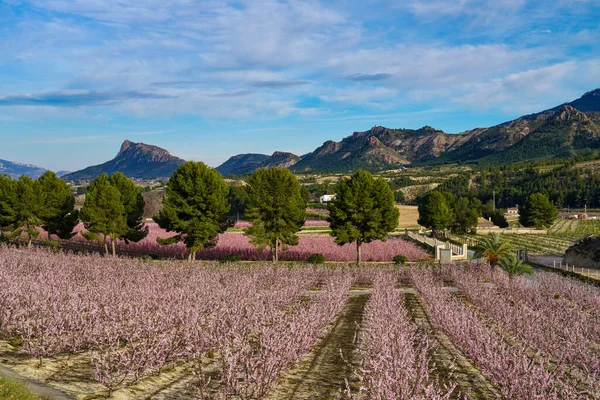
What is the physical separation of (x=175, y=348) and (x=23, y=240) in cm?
4557

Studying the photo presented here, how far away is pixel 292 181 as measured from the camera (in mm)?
36906

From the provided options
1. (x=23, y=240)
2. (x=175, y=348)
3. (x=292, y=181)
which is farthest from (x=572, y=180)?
(x=175, y=348)

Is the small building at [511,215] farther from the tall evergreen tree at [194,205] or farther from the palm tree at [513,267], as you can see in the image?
the tall evergreen tree at [194,205]

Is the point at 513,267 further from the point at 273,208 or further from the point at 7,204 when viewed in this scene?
the point at 7,204

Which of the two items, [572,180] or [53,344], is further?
[572,180]

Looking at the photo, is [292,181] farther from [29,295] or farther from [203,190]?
[29,295]

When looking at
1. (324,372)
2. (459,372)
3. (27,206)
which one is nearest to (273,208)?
(27,206)

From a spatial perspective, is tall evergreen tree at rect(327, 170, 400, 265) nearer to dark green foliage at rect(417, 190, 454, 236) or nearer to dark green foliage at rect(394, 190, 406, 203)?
dark green foliage at rect(417, 190, 454, 236)

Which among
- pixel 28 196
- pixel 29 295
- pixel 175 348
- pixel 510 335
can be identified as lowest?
pixel 510 335

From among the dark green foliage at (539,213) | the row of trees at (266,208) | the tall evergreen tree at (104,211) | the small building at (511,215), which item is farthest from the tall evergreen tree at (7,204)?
the small building at (511,215)

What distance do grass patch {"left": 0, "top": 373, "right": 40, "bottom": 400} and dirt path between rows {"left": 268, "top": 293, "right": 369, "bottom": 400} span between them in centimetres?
408

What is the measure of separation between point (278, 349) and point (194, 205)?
27980 millimetres

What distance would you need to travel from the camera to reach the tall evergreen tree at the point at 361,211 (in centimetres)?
3616

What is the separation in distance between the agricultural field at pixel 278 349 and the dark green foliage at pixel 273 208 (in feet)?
60.8
